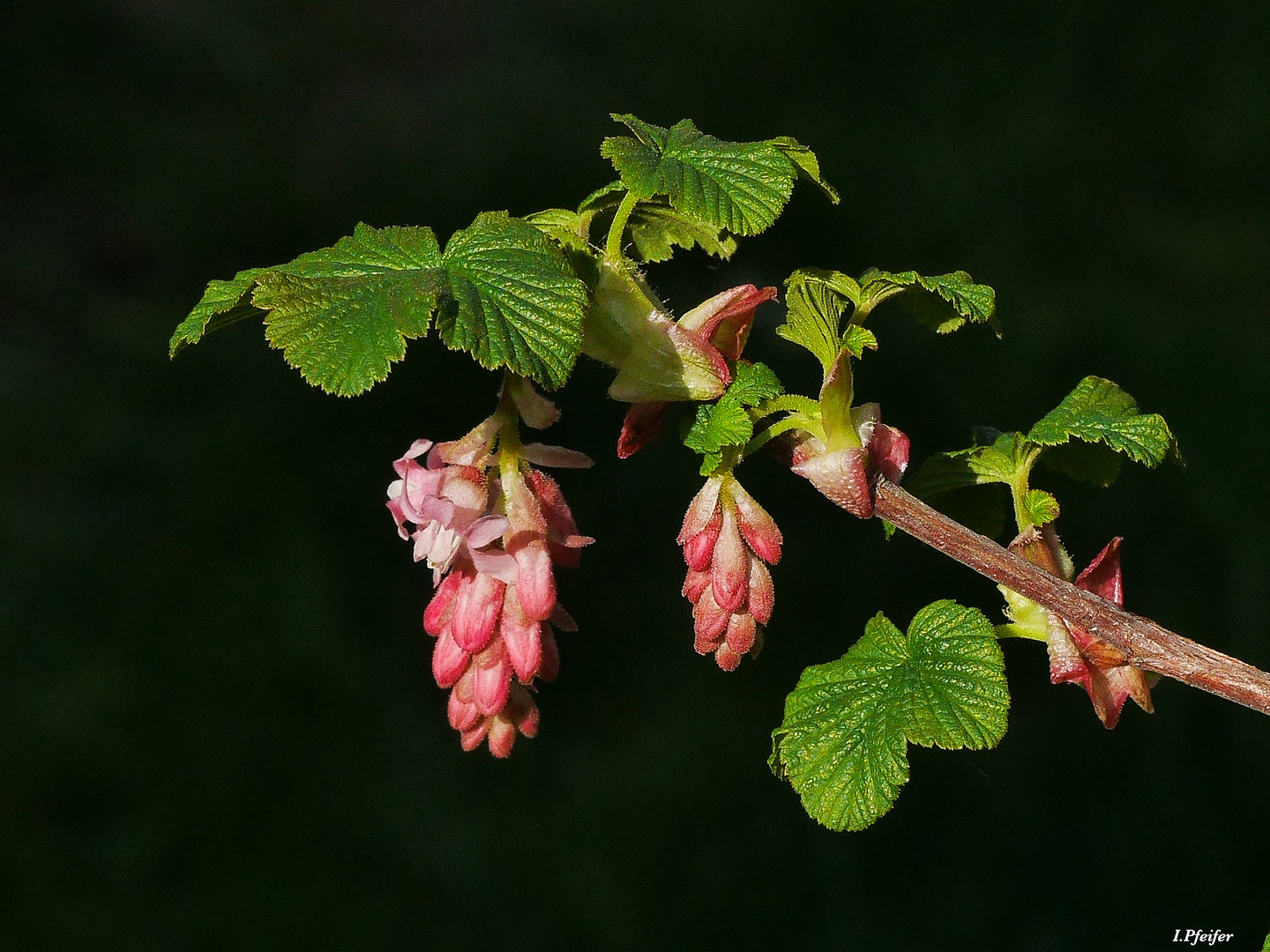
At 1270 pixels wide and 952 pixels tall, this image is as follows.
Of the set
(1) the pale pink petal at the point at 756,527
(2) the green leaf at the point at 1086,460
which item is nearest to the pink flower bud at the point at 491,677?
(1) the pale pink petal at the point at 756,527

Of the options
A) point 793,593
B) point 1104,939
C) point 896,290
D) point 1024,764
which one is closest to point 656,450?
point 793,593

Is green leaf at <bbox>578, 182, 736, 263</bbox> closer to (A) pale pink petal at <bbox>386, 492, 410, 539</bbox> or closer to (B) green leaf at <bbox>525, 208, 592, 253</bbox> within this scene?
(B) green leaf at <bbox>525, 208, 592, 253</bbox>

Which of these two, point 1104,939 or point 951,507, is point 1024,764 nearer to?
point 1104,939

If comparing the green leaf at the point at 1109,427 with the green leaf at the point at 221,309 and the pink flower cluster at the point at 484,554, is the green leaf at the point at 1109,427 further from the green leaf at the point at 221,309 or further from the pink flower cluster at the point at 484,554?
the green leaf at the point at 221,309

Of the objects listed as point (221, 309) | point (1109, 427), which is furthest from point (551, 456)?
point (1109, 427)

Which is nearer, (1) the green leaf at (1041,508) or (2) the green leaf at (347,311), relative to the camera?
(2) the green leaf at (347,311)

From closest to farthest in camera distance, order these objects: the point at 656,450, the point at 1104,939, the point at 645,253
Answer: the point at 645,253
the point at 656,450
the point at 1104,939
